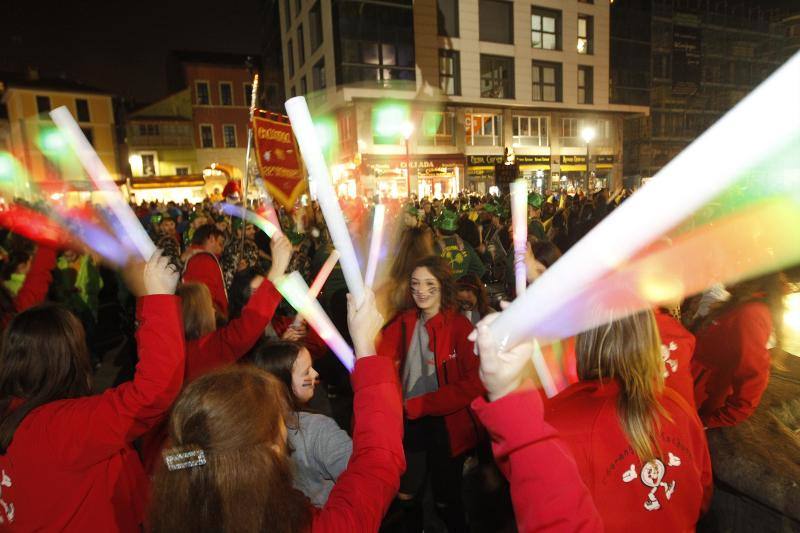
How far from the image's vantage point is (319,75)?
1189 inches

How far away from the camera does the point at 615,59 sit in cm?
3862

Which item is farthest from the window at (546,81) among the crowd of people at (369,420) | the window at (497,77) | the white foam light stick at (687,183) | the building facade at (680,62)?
the white foam light stick at (687,183)

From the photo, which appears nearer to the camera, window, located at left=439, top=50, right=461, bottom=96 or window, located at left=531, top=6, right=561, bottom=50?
window, located at left=439, top=50, right=461, bottom=96

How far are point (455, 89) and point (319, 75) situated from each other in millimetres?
8920

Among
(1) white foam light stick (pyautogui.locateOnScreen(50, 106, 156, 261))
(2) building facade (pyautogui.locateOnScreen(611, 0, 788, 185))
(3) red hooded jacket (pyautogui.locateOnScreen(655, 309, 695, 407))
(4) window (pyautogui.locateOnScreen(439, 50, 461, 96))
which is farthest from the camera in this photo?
(2) building facade (pyautogui.locateOnScreen(611, 0, 788, 185))

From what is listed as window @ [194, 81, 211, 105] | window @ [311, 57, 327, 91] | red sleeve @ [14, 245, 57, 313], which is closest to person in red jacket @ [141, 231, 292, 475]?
red sleeve @ [14, 245, 57, 313]

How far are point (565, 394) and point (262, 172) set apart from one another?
14.9 feet

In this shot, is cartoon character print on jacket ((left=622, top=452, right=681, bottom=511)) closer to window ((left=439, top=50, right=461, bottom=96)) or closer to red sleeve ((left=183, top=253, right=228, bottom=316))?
red sleeve ((left=183, top=253, right=228, bottom=316))

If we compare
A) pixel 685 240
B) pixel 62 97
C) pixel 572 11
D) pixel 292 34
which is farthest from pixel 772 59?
pixel 62 97

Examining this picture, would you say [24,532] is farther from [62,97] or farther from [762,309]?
[62,97]

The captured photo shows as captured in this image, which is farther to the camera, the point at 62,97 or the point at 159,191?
the point at 62,97

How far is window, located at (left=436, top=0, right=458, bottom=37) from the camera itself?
92.8ft

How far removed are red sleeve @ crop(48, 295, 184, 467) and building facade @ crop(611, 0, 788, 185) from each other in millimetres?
38526

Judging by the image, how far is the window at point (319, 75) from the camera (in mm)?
29250
